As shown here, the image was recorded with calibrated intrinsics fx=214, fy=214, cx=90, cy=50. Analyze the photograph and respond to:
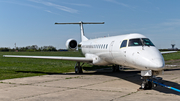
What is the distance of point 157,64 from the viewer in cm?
851

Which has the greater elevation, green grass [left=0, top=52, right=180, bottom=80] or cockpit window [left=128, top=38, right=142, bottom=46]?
cockpit window [left=128, top=38, right=142, bottom=46]

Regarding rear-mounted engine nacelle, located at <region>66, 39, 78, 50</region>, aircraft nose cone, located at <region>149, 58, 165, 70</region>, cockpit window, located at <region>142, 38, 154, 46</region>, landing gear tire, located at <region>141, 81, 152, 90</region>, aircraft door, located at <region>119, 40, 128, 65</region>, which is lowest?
landing gear tire, located at <region>141, 81, 152, 90</region>

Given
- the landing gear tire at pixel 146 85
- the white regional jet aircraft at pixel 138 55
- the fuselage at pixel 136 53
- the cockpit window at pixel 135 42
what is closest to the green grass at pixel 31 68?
the white regional jet aircraft at pixel 138 55

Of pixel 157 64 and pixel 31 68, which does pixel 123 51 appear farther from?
pixel 31 68

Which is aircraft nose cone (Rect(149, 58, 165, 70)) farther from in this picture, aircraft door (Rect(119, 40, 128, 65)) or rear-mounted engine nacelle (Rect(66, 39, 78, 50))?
rear-mounted engine nacelle (Rect(66, 39, 78, 50))

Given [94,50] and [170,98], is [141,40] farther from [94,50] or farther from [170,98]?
[94,50]

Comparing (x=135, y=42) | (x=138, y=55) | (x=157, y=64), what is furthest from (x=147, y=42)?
(x=157, y=64)

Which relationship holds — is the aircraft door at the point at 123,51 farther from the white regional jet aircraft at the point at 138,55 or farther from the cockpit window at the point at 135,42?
the cockpit window at the point at 135,42

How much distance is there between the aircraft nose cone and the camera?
332 inches

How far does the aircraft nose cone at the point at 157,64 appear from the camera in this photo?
8.44m

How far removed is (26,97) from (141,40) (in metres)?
5.95

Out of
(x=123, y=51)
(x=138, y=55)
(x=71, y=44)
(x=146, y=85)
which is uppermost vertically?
(x=71, y=44)

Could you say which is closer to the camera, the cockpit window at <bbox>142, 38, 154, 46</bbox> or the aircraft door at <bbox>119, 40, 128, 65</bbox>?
the cockpit window at <bbox>142, 38, 154, 46</bbox>

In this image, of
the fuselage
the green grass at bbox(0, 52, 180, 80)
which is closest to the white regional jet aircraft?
the fuselage
